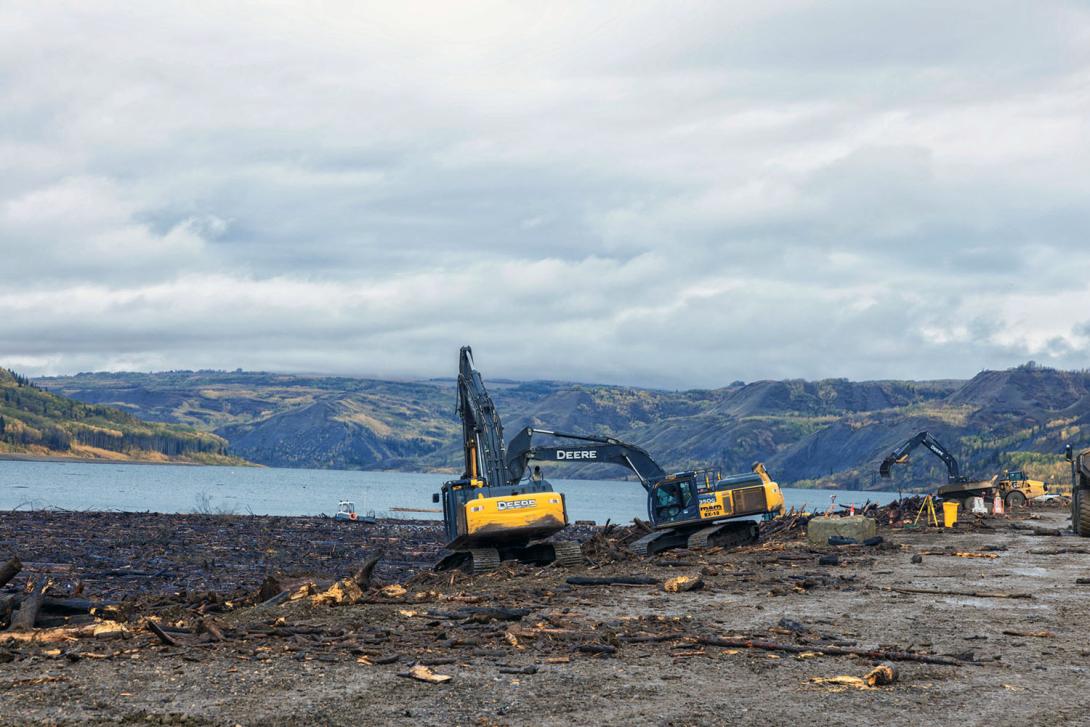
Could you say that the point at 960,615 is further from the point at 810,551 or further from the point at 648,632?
the point at 810,551

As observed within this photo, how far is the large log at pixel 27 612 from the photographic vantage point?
824 inches

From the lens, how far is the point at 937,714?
14188 mm

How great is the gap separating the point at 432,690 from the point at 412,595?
33.1 feet

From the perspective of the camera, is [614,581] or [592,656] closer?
[592,656]

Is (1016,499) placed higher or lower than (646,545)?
lower

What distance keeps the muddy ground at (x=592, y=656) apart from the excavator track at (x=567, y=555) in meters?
4.33

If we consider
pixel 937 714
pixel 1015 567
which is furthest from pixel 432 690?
pixel 1015 567

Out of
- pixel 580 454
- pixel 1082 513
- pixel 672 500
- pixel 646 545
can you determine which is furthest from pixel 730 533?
pixel 1082 513

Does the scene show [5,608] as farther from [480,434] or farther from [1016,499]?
[1016,499]

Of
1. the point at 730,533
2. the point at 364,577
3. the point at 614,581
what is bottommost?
the point at 730,533

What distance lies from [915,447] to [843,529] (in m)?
35.3

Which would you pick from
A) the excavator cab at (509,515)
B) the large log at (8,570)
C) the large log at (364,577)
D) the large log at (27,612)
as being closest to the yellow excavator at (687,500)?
Result: the excavator cab at (509,515)

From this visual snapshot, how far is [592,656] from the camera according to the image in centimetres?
1827

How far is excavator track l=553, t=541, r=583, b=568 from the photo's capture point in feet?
120
